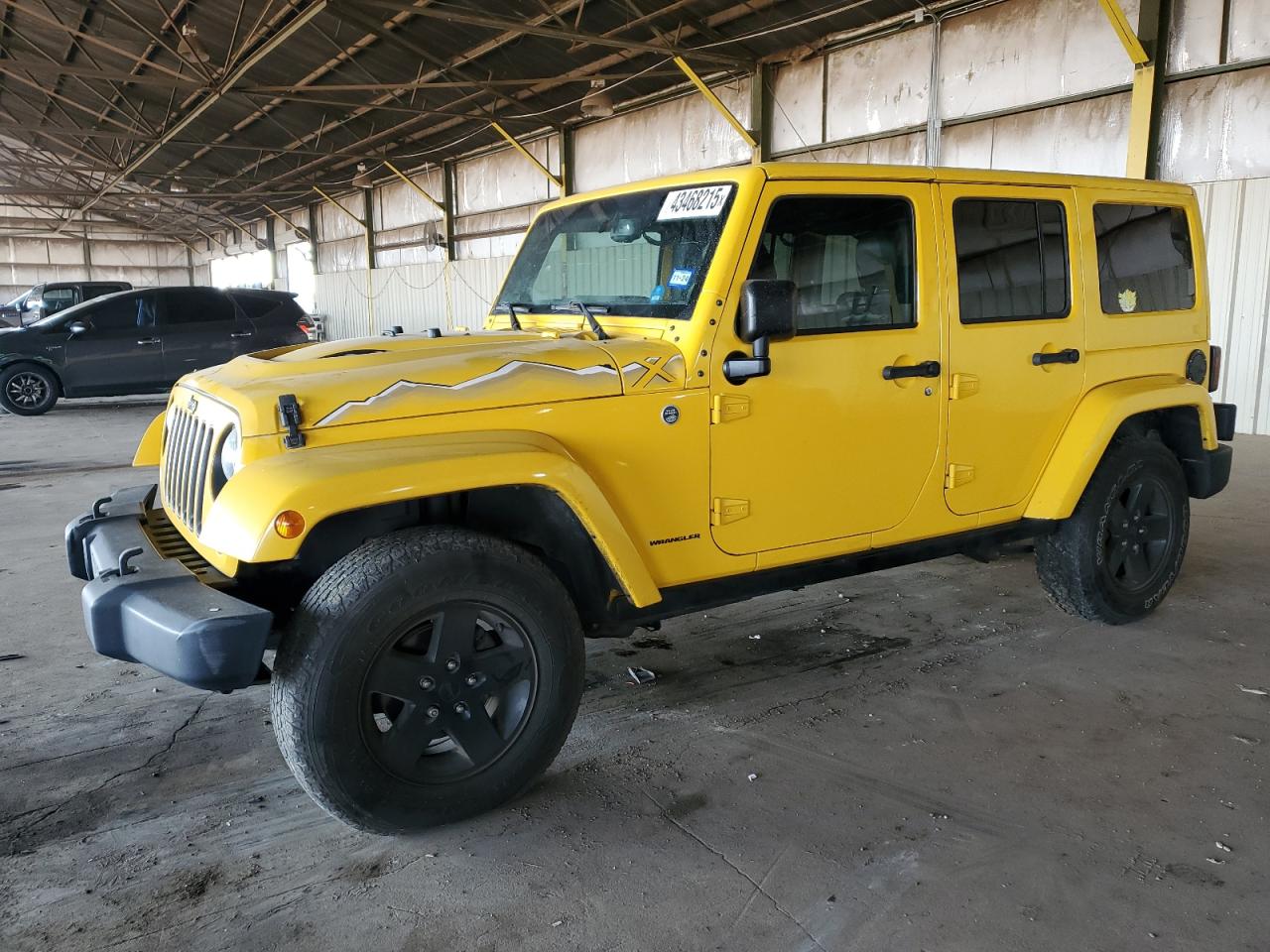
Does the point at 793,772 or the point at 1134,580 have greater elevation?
the point at 1134,580

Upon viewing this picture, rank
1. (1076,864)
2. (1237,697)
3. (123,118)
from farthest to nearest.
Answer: (123,118), (1237,697), (1076,864)

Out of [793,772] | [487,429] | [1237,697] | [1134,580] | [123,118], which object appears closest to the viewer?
[487,429]

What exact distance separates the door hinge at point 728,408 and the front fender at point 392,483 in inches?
19.0

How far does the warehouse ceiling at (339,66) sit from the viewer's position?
11.7 m

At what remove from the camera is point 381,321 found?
23906mm

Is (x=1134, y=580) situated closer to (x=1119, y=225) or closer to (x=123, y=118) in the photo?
(x=1119, y=225)

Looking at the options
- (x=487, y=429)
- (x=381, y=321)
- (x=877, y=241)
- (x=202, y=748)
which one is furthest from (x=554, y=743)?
(x=381, y=321)

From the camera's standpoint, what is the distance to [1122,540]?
406cm

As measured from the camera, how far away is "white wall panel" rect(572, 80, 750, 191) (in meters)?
13.4

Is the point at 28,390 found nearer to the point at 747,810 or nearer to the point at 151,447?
the point at 151,447

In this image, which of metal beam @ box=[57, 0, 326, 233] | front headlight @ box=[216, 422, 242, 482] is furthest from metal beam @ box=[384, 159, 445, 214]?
front headlight @ box=[216, 422, 242, 482]

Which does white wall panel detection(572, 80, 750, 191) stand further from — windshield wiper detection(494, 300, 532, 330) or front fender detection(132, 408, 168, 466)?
front fender detection(132, 408, 168, 466)

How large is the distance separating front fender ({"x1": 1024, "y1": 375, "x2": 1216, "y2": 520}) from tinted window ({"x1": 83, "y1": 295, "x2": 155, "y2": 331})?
11.2m

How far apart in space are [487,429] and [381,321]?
73.6 feet
